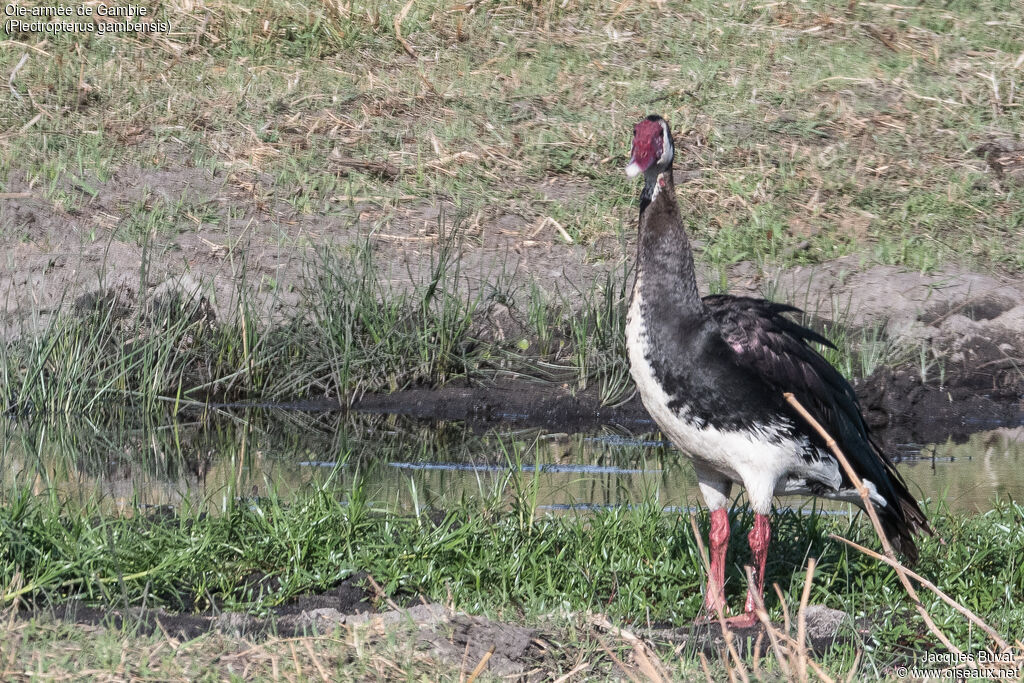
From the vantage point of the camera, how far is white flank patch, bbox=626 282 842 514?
176 inches

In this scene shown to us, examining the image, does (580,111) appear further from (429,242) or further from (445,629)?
(445,629)

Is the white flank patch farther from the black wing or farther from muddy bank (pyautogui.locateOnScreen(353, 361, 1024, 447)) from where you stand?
muddy bank (pyautogui.locateOnScreen(353, 361, 1024, 447))

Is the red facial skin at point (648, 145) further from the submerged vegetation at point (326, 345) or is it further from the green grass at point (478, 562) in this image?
the submerged vegetation at point (326, 345)

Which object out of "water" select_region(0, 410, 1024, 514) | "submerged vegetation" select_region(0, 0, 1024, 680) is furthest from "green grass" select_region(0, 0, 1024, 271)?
"water" select_region(0, 410, 1024, 514)

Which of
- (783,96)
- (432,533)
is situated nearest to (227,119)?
(783,96)

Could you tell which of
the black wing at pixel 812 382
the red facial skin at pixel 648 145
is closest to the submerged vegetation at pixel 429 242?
the black wing at pixel 812 382

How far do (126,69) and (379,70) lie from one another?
2183 mm

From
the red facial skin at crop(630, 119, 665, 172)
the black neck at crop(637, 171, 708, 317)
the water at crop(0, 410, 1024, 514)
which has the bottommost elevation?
the water at crop(0, 410, 1024, 514)

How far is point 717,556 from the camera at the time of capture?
15.6 ft

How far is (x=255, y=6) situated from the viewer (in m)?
12.5

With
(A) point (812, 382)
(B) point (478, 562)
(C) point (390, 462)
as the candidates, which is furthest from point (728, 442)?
(C) point (390, 462)

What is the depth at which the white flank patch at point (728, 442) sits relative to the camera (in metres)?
4.46

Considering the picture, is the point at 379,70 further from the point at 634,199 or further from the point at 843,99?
the point at 843,99

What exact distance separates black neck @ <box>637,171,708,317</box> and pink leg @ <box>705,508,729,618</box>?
2.60ft
